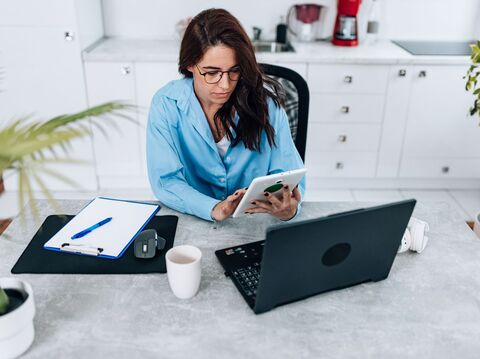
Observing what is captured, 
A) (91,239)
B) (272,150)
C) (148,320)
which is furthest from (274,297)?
(272,150)

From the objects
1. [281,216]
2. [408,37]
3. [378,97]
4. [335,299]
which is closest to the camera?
[335,299]

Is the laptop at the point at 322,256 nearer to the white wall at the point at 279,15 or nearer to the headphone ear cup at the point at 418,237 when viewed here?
the headphone ear cup at the point at 418,237

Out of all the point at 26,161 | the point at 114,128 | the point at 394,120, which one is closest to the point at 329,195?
the point at 394,120

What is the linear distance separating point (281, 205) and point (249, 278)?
276 mm

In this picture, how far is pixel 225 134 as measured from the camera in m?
1.66

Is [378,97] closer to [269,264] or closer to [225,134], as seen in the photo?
[225,134]

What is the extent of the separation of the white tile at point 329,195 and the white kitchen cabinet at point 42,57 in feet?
4.50

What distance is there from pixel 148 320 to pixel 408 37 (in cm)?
303

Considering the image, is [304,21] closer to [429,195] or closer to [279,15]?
[279,15]

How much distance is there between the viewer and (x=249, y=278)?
3.79 ft

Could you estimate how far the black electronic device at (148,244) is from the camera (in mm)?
1239

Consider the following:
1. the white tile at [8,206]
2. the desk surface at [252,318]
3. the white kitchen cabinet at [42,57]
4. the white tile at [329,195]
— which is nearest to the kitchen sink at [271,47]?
the white tile at [329,195]

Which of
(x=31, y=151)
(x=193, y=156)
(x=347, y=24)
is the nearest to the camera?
(x=31, y=151)

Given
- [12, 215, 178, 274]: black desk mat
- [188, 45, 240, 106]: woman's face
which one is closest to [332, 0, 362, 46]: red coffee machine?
[188, 45, 240, 106]: woman's face
